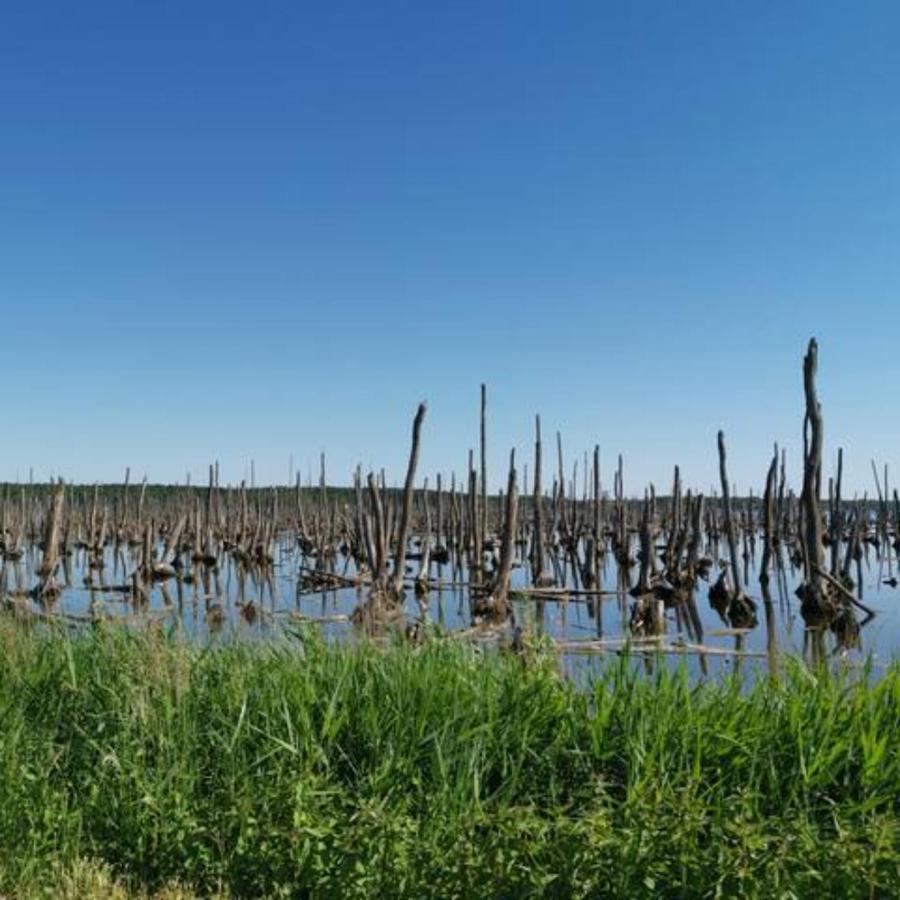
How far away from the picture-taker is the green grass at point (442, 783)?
13.4 ft

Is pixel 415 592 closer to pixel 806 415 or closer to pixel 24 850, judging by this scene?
pixel 806 415

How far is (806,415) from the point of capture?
638 inches

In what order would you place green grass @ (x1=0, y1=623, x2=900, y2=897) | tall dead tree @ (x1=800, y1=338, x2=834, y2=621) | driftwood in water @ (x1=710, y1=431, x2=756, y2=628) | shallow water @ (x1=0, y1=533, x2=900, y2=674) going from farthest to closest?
driftwood in water @ (x1=710, y1=431, x2=756, y2=628) < tall dead tree @ (x1=800, y1=338, x2=834, y2=621) < shallow water @ (x1=0, y1=533, x2=900, y2=674) < green grass @ (x1=0, y1=623, x2=900, y2=897)

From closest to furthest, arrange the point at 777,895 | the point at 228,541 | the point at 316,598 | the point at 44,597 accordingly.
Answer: the point at 777,895, the point at 44,597, the point at 316,598, the point at 228,541

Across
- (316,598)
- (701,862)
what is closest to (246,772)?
(701,862)

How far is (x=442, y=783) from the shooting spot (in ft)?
16.0

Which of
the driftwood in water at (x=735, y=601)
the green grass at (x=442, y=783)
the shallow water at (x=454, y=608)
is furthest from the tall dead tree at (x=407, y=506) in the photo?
the green grass at (x=442, y=783)

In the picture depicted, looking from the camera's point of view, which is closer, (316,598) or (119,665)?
(119,665)

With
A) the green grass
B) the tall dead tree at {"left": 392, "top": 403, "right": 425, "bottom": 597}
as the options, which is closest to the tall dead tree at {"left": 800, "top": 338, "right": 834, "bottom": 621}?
Result: the tall dead tree at {"left": 392, "top": 403, "right": 425, "bottom": 597}

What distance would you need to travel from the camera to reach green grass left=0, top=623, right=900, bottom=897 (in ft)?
13.4

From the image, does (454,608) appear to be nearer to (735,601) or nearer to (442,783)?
(735,601)

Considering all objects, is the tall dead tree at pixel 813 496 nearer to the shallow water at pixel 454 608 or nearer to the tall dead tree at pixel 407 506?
Answer: the shallow water at pixel 454 608

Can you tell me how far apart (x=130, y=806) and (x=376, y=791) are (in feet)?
4.03

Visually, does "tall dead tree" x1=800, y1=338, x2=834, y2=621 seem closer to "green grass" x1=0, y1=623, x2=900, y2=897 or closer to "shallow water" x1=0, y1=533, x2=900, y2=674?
"shallow water" x1=0, y1=533, x2=900, y2=674
